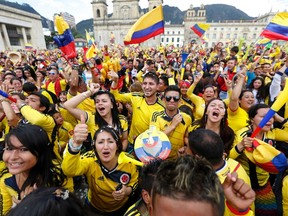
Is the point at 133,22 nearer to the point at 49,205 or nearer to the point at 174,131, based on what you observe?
the point at 174,131

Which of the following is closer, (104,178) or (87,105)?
(104,178)

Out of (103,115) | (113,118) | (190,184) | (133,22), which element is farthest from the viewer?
(133,22)

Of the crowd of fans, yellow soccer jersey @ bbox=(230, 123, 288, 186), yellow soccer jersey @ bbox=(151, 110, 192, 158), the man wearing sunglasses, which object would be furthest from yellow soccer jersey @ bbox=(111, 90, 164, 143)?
yellow soccer jersey @ bbox=(230, 123, 288, 186)

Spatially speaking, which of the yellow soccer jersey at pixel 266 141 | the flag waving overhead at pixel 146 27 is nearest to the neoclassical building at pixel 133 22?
the flag waving overhead at pixel 146 27

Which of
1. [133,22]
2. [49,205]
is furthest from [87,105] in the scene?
[133,22]

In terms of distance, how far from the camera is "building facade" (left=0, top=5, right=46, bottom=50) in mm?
31734

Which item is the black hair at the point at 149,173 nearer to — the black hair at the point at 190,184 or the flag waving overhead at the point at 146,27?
the black hair at the point at 190,184

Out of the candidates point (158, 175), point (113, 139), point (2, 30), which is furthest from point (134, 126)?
point (2, 30)

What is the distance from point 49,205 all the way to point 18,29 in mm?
46496

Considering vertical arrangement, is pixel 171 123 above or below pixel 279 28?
below

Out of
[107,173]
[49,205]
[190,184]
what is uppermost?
[190,184]

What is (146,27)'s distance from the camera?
5094 millimetres

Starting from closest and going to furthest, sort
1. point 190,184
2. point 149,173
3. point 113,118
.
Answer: point 190,184 < point 149,173 < point 113,118

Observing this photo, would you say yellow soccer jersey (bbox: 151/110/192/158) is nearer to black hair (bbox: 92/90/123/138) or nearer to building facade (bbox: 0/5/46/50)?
black hair (bbox: 92/90/123/138)
